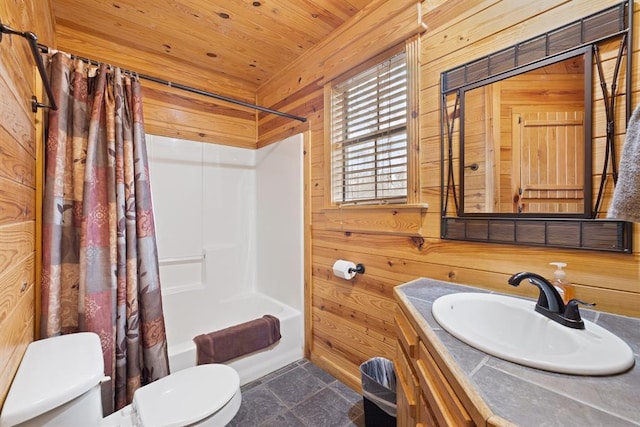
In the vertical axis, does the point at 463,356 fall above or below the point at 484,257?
below

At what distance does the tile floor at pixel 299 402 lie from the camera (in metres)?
1.56

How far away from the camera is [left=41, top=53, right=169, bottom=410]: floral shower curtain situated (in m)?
1.37

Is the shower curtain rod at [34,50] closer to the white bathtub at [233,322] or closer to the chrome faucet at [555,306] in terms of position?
the white bathtub at [233,322]

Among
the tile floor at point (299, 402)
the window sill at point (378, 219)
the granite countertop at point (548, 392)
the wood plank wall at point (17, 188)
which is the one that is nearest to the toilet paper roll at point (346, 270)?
the window sill at point (378, 219)

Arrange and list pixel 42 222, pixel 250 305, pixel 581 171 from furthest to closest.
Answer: pixel 250 305, pixel 42 222, pixel 581 171

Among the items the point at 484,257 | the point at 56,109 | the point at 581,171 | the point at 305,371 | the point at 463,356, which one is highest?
the point at 56,109

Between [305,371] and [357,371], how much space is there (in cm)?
43

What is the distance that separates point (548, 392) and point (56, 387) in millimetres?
1358

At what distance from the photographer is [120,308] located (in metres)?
1.50

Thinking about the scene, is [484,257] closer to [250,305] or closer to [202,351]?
[202,351]

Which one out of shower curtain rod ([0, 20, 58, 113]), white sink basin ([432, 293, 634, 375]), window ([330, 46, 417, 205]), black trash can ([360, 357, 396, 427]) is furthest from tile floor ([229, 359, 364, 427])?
shower curtain rod ([0, 20, 58, 113])

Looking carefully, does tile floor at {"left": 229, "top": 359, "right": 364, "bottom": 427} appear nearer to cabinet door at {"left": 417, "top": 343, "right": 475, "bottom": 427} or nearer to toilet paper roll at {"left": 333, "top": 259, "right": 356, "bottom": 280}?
toilet paper roll at {"left": 333, "top": 259, "right": 356, "bottom": 280}

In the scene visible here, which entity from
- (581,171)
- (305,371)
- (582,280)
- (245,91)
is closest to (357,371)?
(305,371)

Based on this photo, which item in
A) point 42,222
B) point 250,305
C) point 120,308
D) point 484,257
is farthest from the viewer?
point 250,305
